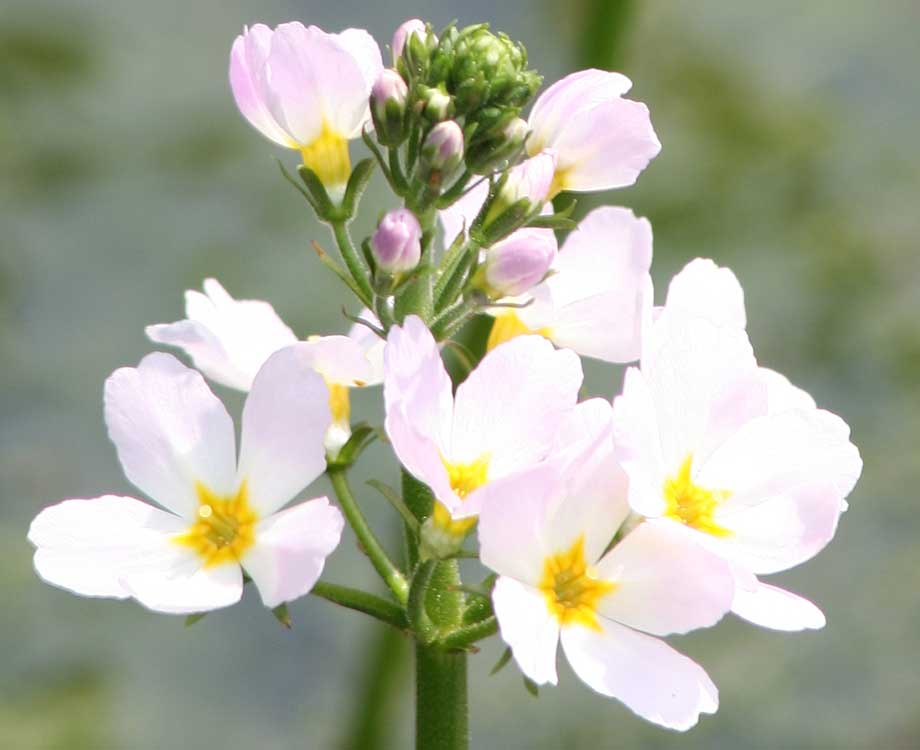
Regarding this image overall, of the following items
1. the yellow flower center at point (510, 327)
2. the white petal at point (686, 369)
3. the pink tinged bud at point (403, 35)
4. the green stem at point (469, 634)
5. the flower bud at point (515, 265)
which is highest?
Result: the pink tinged bud at point (403, 35)

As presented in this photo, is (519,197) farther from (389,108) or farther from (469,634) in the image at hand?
(469,634)

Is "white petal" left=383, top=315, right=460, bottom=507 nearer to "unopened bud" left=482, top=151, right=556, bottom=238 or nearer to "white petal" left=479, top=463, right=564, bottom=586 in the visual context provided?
"white petal" left=479, top=463, right=564, bottom=586

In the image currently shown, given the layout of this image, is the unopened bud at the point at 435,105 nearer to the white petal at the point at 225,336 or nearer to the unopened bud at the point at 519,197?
the unopened bud at the point at 519,197

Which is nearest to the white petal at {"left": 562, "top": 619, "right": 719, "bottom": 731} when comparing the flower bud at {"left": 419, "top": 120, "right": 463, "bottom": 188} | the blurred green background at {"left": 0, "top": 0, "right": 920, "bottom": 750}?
the flower bud at {"left": 419, "top": 120, "right": 463, "bottom": 188}

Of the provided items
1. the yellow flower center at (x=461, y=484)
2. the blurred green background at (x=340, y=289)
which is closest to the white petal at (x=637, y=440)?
the yellow flower center at (x=461, y=484)

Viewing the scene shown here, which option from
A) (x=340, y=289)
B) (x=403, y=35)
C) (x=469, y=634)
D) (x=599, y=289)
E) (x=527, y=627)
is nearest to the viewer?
(x=527, y=627)

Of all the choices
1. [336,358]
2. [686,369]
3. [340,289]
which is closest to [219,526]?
[336,358]

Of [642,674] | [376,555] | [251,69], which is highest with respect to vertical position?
[251,69]

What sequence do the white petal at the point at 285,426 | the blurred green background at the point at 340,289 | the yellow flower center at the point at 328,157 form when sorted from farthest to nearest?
the blurred green background at the point at 340,289
the yellow flower center at the point at 328,157
the white petal at the point at 285,426
